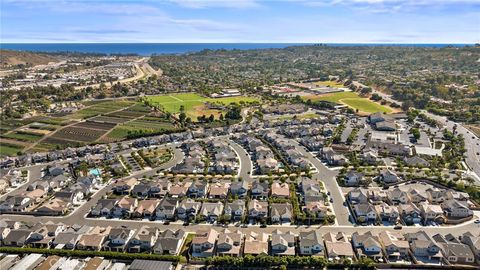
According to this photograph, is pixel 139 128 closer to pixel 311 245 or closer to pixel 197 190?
pixel 197 190

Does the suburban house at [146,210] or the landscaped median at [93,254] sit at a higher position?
the suburban house at [146,210]

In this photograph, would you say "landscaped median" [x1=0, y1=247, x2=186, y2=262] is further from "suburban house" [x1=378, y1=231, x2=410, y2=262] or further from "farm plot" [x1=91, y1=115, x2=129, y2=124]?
"farm plot" [x1=91, y1=115, x2=129, y2=124]

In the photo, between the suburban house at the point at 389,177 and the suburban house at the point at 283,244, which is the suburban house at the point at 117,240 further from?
the suburban house at the point at 389,177

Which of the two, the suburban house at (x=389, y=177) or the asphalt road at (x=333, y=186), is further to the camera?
the suburban house at (x=389, y=177)

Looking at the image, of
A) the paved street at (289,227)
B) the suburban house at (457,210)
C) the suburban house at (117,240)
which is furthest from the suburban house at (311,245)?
the suburban house at (117,240)

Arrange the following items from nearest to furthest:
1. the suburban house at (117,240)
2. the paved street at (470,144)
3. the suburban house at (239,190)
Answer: the suburban house at (117,240) < the suburban house at (239,190) < the paved street at (470,144)

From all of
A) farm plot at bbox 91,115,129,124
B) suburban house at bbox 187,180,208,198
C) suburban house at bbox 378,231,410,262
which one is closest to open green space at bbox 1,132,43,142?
farm plot at bbox 91,115,129,124

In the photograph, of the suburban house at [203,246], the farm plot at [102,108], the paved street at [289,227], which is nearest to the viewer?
the suburban house at [203,246]
